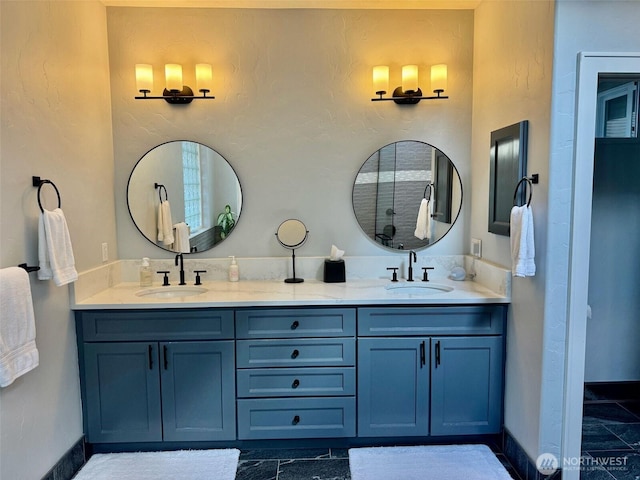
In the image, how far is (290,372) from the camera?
2422mm

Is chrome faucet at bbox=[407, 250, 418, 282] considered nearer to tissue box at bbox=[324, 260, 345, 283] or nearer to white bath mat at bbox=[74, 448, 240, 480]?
tissue box at bbox=[324, 260, 345, 283]

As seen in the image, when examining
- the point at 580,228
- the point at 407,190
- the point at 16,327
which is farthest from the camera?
the point at 407,190

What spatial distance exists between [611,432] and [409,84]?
8.16 ft

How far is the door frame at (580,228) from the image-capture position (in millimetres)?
1893

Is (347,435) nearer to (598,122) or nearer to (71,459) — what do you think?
(71,459)

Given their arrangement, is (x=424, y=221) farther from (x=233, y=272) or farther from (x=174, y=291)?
(x=174, y=291)

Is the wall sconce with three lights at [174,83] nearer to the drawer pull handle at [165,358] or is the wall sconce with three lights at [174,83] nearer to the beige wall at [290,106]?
the beige wall at [290,106]

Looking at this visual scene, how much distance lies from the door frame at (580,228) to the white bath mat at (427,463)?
15.7 inches

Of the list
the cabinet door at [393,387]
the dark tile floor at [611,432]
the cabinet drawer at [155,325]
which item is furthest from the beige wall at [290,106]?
the dark tile floor at [611,432]

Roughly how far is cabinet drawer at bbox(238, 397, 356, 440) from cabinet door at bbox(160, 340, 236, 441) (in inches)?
3.6

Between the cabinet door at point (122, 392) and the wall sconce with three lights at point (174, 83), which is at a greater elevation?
the wall sconce with three lights at point (174, 83)

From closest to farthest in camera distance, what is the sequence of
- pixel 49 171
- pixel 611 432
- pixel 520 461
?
1. pixel 49 171
2. pixel 520 461
3. pixel 611 432

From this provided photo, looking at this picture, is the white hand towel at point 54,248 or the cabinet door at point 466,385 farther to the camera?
the cabinet door at point 466,385

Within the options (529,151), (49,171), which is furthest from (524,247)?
(49,171)
